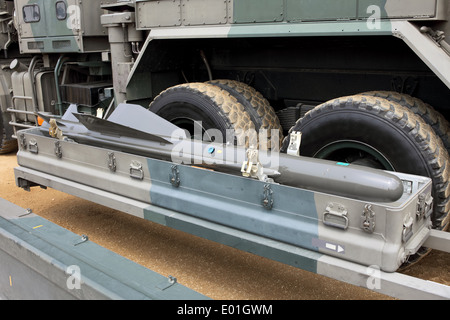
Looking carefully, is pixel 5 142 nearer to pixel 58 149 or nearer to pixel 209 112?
pixel 58 149

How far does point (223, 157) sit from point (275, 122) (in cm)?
132

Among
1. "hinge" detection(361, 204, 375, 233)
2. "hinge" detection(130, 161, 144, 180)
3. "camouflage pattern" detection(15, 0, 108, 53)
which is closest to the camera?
"hinge" detection(361, 204, 375, 233)

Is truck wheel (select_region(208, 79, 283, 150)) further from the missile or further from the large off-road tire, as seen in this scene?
the large off-road tire

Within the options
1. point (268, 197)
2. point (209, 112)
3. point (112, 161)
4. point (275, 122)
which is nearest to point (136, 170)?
point (112, 161)

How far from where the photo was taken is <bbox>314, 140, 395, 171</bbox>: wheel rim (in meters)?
3.21

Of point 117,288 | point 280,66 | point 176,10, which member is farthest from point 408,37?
point 117,288

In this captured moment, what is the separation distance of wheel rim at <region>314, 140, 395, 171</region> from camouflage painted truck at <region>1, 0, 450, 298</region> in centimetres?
1

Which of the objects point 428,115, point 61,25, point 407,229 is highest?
point 61,25

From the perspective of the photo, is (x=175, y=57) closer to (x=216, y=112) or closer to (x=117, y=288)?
(x=216, y=112)

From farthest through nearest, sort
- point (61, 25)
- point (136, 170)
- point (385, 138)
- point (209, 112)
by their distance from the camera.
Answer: point (61, 25) → point (209, 112) → point (136, 170) → point (385, 138)

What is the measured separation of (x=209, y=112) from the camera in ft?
13.2

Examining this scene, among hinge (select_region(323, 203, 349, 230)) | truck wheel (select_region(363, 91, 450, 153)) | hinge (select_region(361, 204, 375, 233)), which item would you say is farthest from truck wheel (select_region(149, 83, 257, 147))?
hinge (select_region(361, 204, 375, 233))

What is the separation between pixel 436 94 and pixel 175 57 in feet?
8.66

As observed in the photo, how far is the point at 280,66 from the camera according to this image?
14.4ft
